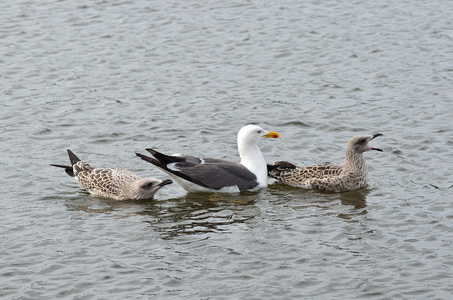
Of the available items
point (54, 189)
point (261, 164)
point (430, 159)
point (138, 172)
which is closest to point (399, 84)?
point (430, 159)

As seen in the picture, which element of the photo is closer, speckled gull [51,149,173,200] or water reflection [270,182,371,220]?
water reflection [270,182,371,220]

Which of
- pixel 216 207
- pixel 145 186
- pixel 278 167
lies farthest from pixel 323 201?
pixel 145 186

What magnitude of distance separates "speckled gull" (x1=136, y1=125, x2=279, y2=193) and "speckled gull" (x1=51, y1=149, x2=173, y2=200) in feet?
1.01

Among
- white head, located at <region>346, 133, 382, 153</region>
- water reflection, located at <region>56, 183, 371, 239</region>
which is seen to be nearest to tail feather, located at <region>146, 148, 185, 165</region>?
water reflection, located at <region>56, 183, 371, 239</region>

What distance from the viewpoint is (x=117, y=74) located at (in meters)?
18.5

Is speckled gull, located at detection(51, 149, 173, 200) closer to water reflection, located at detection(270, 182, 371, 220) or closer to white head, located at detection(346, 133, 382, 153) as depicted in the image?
water reflection, located at detection(270, 182, 371, 220)

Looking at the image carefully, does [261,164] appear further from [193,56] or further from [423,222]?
[193,56]

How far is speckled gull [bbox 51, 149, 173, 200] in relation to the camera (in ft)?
41.1

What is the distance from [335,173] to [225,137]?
270 centimetres

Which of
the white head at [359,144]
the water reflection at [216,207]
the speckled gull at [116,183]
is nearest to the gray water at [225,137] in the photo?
the water reflection at [216,207]

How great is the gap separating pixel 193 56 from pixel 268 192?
7.18m

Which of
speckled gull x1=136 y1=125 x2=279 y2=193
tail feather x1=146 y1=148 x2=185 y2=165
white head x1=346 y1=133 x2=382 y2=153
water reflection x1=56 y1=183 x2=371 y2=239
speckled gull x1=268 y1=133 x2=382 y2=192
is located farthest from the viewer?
white head x1=346 y1=133 x2=382 y2=153

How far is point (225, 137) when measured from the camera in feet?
49.4

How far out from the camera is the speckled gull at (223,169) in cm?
1268
